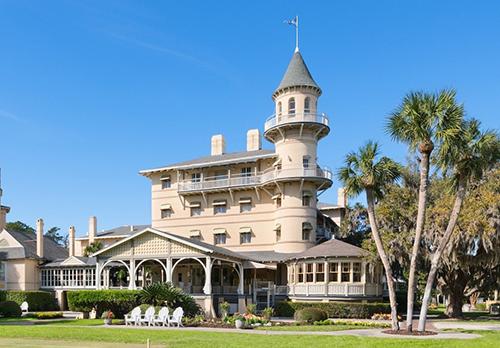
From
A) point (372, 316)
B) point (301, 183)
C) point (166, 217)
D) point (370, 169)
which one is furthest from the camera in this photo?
point (166, 217)

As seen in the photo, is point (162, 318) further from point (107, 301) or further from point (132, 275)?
point (132, 275)

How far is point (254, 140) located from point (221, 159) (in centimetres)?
482

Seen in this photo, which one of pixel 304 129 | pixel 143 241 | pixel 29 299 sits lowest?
pixel 29 299

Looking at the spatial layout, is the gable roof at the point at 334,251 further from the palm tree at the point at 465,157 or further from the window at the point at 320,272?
the palm tree at the point at 465,157

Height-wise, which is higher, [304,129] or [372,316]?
[304,129]

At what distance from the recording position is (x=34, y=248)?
50500mm

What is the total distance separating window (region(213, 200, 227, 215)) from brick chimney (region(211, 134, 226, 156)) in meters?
7.03

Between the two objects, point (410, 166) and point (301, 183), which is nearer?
point (410, 166)

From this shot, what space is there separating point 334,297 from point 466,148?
1835 centimetres

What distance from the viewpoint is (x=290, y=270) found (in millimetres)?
41594

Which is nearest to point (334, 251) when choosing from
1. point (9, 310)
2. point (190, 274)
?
point (190, 274)

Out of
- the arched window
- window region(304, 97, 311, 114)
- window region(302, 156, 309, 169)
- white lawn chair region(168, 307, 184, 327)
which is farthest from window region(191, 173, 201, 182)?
white lawn chair region(168, 307, 184, 327)

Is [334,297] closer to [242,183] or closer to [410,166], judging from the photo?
[410,166]

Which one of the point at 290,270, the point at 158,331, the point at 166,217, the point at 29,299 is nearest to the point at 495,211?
the point at 290,270
